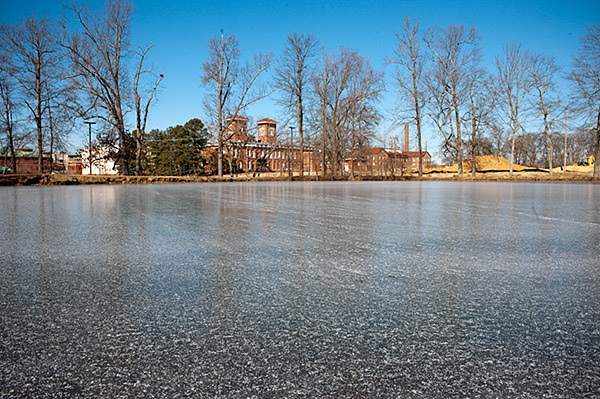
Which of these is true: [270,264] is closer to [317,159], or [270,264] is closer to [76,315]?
[76,315]

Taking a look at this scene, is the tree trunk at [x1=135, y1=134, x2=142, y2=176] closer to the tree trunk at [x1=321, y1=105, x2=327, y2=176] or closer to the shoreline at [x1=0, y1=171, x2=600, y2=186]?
the shoreline at [x1=0, y1=171, x2=600, y2=186]

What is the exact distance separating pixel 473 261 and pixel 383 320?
126 centimetres

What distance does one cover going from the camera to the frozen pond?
1.04 metres

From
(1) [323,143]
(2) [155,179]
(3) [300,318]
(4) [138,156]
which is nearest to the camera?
(3) [300,318]

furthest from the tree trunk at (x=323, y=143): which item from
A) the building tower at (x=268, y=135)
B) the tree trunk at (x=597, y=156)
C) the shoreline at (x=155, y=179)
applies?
the tree trunk at (x=597, y=156)

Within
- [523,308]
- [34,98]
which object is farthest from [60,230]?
[34,98]

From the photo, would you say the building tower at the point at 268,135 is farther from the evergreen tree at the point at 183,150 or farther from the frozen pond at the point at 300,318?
the frozen pond at the point at 300,318

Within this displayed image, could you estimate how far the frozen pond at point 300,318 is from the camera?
1036 millimetres

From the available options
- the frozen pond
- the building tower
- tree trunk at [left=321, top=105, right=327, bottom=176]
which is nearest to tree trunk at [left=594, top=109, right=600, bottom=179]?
tree trunk at [left=321, top=105, right=327, bottom=176]

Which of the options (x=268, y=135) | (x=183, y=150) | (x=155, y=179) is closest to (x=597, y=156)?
(x=268, y=135)

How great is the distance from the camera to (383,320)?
1.44 metres

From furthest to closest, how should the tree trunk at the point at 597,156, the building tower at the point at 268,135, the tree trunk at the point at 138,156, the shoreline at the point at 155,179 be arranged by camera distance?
the building tower at the point at 268,135
the tree trunk at the point at 138,156
the tree trunk at the point at 597,156
the shoreline at the point at 155,179

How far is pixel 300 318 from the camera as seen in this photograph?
1.46 m

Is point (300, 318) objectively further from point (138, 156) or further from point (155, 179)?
point (138, 156)
